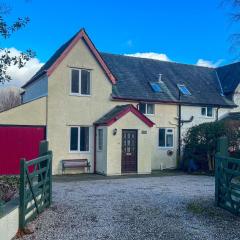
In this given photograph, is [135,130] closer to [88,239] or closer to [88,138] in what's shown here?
[88,138]

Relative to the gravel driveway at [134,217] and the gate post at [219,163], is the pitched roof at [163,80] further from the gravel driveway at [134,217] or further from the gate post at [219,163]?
the gate post at [219,163]

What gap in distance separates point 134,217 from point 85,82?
1368 centimetres

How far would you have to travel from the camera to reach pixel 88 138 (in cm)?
2184

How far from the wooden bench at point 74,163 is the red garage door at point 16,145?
5.79 feet

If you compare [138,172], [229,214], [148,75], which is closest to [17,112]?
[138,172]

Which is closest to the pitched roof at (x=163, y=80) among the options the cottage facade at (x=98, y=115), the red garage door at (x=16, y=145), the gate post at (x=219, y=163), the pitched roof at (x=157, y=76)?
the pitched roof at (x=157, y=76)

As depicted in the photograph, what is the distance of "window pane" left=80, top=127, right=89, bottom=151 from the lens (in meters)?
21.8

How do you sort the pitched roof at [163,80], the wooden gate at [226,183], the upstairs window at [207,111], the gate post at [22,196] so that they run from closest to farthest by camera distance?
the gate post at [22,196] → the wooden gate at [226,183] → the pitched roof at [163,80] → the upstairs window at [207,111]

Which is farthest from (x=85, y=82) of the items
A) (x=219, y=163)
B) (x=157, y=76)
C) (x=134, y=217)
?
(x=134, y=217)

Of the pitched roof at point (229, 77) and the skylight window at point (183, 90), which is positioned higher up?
the pitched roof at point (229, 77)

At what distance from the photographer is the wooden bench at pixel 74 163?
20.8 meters

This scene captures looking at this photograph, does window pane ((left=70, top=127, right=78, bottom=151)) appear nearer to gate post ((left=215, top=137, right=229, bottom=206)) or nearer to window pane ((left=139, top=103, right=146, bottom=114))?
window pane ((left=139, top=103, right=146, bottom=114))

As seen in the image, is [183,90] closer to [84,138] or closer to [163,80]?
[163,80]

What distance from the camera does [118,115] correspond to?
2086cm
